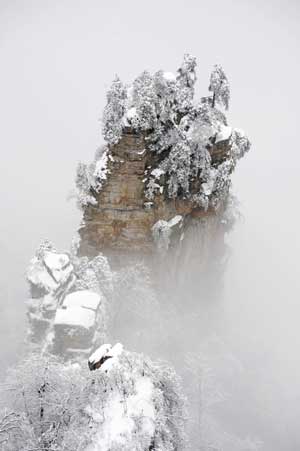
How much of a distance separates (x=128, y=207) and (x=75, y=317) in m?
10.3

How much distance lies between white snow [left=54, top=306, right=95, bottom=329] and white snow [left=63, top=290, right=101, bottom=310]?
52cm

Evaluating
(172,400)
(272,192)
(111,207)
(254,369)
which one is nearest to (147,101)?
(111,207)

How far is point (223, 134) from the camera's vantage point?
3581 cm

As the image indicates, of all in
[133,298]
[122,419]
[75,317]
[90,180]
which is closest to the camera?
[122,419]

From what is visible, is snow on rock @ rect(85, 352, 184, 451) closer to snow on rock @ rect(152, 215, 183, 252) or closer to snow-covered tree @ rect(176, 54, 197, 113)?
snow on rock @ rect(152, 215, 183, 252)

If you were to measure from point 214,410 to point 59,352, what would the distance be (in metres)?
16.4

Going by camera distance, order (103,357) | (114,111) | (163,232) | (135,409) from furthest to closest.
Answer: (163,232), (114,111), (103,357), (135,409)

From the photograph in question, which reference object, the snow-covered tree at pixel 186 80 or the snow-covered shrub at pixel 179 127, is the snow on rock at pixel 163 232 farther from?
the snow-covered tree at pixel 186 80

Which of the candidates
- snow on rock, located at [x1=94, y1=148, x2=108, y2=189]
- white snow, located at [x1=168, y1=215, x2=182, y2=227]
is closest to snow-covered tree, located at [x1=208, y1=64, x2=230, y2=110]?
white snow, located at [x1=168, y1=215, x2=182, y2=227]

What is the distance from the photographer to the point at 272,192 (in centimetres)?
12000

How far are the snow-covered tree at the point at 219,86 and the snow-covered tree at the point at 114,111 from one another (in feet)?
25.6

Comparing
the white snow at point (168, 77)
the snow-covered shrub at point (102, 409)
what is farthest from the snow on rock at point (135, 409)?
the white snow at point (168, 77)

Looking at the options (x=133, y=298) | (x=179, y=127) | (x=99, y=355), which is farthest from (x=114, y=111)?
(x=99, y=355)

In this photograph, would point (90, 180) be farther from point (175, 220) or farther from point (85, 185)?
point (175, 220)
